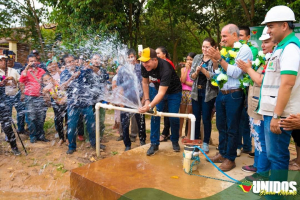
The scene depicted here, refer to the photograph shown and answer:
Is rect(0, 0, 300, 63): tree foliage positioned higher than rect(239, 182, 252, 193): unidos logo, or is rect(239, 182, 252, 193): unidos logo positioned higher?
rect(0, 0, 300, 63): tree foliage

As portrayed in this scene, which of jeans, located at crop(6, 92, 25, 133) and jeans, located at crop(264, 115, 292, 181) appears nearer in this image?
jeans, located at crop(264, 115, 292, 181)

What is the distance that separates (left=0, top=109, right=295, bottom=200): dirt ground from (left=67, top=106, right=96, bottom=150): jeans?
0.28m

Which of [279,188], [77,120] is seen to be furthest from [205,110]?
[77,120]

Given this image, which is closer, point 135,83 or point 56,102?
point 135,83

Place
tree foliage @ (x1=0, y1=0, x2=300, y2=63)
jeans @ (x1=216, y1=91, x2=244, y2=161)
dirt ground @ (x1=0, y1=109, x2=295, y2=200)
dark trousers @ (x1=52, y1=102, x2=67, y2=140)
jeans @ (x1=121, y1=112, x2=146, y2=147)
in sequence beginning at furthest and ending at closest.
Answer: tree foliage @ (x1=0, y1=0, x2=300, y2=63) → dark trousers @ (x1=52, y1=102, x2=67, y2=140) → jeans @ (x1=121, y1=112, x2=146, y2=147) → dirt ground @ (x1=0, y1=109, x2=295, y2=200) → jeans @ (x1=216, y1=91, x2=244, y2=161)

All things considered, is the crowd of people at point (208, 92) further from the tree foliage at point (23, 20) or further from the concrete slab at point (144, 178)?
the tree foliage at point (23, 20)

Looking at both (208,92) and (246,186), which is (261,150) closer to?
(246,186)

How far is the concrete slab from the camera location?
331 centimetres

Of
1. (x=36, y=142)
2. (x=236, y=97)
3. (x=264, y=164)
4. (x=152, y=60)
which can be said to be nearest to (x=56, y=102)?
(x=36, y=142)

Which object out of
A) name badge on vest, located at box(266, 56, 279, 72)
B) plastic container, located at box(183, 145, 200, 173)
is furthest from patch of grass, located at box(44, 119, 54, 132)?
name badge on vest, located at box(266, 56, 279, 72)

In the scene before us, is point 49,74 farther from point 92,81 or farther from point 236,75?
point 236,75

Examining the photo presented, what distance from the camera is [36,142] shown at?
639cm

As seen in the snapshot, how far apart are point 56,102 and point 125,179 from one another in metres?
3.46

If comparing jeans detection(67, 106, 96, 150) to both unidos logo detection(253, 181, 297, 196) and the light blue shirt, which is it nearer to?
the light blue shirt
